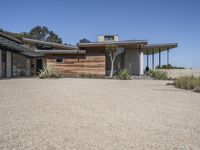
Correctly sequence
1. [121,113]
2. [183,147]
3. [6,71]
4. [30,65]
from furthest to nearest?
[30,65] < [6,71] < [121,113] < [183,147]

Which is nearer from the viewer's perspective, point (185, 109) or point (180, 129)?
point (180, 129)

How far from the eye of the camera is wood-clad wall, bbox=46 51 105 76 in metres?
21.6

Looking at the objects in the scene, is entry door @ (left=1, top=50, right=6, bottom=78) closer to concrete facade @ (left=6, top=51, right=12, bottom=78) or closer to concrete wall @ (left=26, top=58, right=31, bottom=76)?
concrete facade @ (left=6, top=51, right=12, bottom=78)

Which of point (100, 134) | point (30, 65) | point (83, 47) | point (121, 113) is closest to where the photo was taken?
point (100, 134)

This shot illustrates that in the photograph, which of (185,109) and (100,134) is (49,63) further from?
(100,134)

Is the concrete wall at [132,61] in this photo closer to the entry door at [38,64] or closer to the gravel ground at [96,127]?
the entry door at [38,64]

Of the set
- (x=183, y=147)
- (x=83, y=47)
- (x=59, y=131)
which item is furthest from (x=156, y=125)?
(x=83, y=47)

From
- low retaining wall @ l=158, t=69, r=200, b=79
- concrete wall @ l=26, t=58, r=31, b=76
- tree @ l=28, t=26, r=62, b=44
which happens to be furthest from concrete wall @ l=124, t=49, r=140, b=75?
tree @ l=28, t=26, r=62, b=44

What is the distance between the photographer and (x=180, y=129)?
14.2 ft

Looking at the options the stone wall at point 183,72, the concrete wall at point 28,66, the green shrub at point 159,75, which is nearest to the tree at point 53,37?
the concrete wall at point 28,66

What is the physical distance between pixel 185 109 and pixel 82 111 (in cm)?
297

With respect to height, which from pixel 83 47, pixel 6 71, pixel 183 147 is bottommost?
pixel 183 147

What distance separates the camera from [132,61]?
22.9 meters

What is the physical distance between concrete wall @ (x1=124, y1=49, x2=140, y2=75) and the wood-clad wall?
2.87 metres
